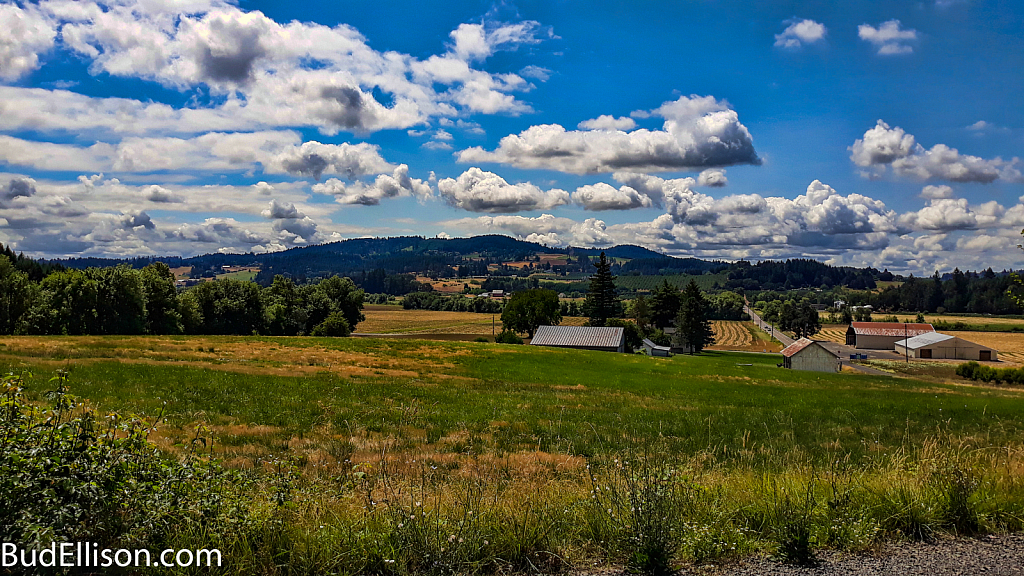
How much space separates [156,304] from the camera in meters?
73.8

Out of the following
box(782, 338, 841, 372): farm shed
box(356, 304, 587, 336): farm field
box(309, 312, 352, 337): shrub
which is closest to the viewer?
box(782, 338, 841, 372): farm shed

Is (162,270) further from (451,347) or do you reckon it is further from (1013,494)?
(1013,494)

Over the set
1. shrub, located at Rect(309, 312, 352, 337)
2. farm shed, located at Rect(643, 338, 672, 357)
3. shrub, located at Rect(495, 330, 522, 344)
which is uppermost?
shrub, located at Rect(309, 312, 352, 337)

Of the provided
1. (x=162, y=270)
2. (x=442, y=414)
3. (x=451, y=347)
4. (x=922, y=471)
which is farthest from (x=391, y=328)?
(x=922, y=471)

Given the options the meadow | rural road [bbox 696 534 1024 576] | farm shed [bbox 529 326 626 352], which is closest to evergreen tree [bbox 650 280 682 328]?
farm shed [bbox 529 326 626 352]

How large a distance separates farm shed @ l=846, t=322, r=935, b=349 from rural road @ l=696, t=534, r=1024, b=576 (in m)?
158

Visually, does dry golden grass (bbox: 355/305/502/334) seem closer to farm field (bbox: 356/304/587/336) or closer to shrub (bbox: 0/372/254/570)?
farm field (bbox: 356/304/587/336)

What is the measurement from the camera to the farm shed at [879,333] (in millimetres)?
133875

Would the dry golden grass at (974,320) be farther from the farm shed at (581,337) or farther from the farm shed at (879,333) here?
the farm shed at (581,337)

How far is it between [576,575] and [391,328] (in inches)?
5460

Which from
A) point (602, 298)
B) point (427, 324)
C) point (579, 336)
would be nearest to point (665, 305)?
point (602, 298)

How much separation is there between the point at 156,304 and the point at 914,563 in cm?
8875

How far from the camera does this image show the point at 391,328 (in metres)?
139

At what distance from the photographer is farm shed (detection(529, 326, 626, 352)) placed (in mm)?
80775
